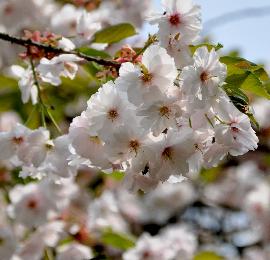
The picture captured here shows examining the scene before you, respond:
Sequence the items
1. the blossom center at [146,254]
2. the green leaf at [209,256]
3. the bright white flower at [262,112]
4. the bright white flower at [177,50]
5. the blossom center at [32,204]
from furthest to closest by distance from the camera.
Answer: the bright white flower at [262,112] → the green leaf at [209,256] → the blossom center at [146,254] → the blossom center at [32,204] → the bright white flower at [177,50]

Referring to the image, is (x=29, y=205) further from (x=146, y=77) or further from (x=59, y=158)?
(x=146, y=77)

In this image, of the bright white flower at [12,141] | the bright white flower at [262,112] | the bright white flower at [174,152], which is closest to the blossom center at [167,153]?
the bright white flower at [174,152]

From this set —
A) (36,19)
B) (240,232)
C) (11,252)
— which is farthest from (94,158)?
(240,232)

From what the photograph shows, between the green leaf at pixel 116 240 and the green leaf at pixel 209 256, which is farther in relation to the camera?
the green leaf at pixel 209 256

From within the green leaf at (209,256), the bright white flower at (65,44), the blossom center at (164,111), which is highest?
the blossom center at (164,111)

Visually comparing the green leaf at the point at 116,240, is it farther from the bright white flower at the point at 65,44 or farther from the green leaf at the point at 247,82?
the green leaf at the point at 247,82

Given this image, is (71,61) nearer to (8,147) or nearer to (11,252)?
(8,147)

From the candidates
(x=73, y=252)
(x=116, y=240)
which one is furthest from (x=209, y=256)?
(x=73, y=252)
